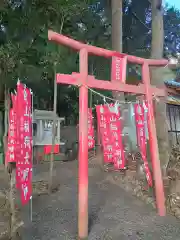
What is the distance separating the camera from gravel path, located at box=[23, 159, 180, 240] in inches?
183

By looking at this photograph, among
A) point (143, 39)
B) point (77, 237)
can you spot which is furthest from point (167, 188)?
point (143, 39)

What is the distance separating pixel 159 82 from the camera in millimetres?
7504

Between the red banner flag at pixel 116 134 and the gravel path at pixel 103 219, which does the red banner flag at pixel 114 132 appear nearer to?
the red banner flag at pixel 116 134

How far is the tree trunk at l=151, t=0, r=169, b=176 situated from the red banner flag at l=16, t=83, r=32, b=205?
3515 mm

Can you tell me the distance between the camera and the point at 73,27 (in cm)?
1345

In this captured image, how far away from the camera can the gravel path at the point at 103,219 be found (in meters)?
4.64

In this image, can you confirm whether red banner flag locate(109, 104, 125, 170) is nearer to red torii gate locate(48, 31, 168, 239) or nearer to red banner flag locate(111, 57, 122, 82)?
red torii gate locate(48, 31, 168, 239)

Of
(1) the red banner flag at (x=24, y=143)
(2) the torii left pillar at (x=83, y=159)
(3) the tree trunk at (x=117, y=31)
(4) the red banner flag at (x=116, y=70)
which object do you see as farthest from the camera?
(3) the tree trunk at (x=117, y=31)

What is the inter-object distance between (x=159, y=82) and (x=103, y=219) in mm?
4192

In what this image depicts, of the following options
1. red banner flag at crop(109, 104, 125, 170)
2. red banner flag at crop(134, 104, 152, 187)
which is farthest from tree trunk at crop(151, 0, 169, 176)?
red banner flag at crop(109, 104, 125, 170)

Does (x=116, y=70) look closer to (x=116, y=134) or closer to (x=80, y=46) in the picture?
(x=80, y=46)

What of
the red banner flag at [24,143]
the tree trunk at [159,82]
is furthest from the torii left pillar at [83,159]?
the tree trunk at [159,82]

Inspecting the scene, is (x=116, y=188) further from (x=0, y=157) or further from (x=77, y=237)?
(x=0, y=157)

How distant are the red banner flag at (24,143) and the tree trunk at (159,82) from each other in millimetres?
3515
